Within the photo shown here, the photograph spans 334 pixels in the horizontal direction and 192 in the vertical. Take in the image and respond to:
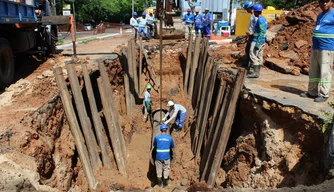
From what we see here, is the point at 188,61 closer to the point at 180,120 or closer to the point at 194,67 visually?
the point at 194,67

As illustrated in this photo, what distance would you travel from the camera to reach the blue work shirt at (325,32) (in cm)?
500

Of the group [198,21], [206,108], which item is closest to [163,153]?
[206,108]

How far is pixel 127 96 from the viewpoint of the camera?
1061 cm

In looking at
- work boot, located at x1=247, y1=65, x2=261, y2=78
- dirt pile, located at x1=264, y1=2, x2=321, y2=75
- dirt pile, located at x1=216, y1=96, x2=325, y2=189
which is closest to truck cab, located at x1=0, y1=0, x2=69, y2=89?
dirt pile, located at x1=216, y1=96, x2=325, y2=189

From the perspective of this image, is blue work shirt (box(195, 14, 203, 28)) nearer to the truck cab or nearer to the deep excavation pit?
the truck cab

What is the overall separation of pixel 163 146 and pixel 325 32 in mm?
4019

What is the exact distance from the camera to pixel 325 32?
16.6ft

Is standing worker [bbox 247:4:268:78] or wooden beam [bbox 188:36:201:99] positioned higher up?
standing worker [bbox 247:4:268:78]

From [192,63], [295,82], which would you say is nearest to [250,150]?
[295,82]

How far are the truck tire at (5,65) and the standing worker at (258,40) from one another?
19.4ft

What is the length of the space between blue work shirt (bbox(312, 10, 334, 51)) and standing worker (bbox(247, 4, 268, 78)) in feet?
6.65

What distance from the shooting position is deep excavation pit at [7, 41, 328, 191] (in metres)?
4.62

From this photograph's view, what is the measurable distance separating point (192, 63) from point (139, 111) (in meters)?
2.62

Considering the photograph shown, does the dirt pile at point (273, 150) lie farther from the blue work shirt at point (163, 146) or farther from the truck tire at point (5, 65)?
the truck tire at point (5, 65)
